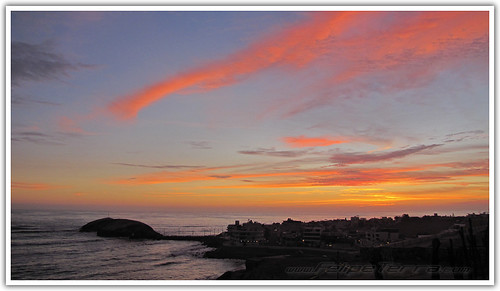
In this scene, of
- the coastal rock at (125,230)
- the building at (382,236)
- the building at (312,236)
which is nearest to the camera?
the building at (382,236)

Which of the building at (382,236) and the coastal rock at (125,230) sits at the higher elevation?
the building at (382,236)

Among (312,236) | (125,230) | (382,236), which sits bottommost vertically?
(125,230)

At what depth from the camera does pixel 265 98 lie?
787 centimetres

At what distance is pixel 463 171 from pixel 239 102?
4590 millimetres

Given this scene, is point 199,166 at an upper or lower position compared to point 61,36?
lower

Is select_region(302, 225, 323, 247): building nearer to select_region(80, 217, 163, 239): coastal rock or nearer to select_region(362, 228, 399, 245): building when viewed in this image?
select_region(362, 228, 399, 245): building

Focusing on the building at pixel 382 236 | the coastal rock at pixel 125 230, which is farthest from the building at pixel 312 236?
the coastal rock at pixel 125 230

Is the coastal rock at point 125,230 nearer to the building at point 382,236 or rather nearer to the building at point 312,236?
the building at point 312,236

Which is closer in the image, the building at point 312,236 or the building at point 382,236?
the building at point 382,236

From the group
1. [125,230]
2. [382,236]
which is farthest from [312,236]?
[125,230]

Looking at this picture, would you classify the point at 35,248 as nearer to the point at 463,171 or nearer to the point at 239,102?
the point at 239,102

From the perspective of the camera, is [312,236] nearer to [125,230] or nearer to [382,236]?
[382,236]

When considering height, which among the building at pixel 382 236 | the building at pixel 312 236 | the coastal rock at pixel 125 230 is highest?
the building at pixel 382 236
